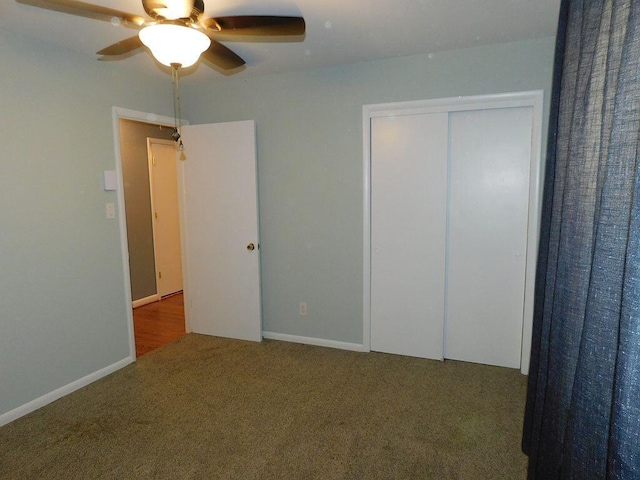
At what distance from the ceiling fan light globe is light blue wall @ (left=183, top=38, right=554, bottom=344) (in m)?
1.57

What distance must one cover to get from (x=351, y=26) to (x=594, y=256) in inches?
77.2

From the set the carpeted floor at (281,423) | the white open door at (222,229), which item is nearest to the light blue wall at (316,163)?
the white open door at (222,229)

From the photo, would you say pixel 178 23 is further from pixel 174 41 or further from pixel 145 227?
pixel 145 227

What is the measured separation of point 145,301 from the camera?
15.5 ft

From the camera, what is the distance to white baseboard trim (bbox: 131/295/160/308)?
15.1ft

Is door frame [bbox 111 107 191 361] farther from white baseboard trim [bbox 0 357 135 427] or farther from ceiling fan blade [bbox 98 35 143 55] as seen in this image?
ceiling fan blade [bbox 98 35 143 55]

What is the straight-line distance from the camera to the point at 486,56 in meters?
2.65

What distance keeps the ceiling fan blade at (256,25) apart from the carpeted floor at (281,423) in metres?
2.09

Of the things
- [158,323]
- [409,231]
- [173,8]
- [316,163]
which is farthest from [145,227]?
[173,8]

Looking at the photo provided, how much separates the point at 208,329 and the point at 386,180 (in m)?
2.18

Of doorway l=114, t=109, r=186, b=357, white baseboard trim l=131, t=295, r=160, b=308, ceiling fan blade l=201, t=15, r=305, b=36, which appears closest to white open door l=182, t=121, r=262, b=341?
doorway l=114, t=109, r=186, b=357

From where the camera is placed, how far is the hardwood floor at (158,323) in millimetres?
3549

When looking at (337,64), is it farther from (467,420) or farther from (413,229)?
(467,420)

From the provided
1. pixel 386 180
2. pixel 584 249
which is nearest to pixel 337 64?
pixel 386 180
